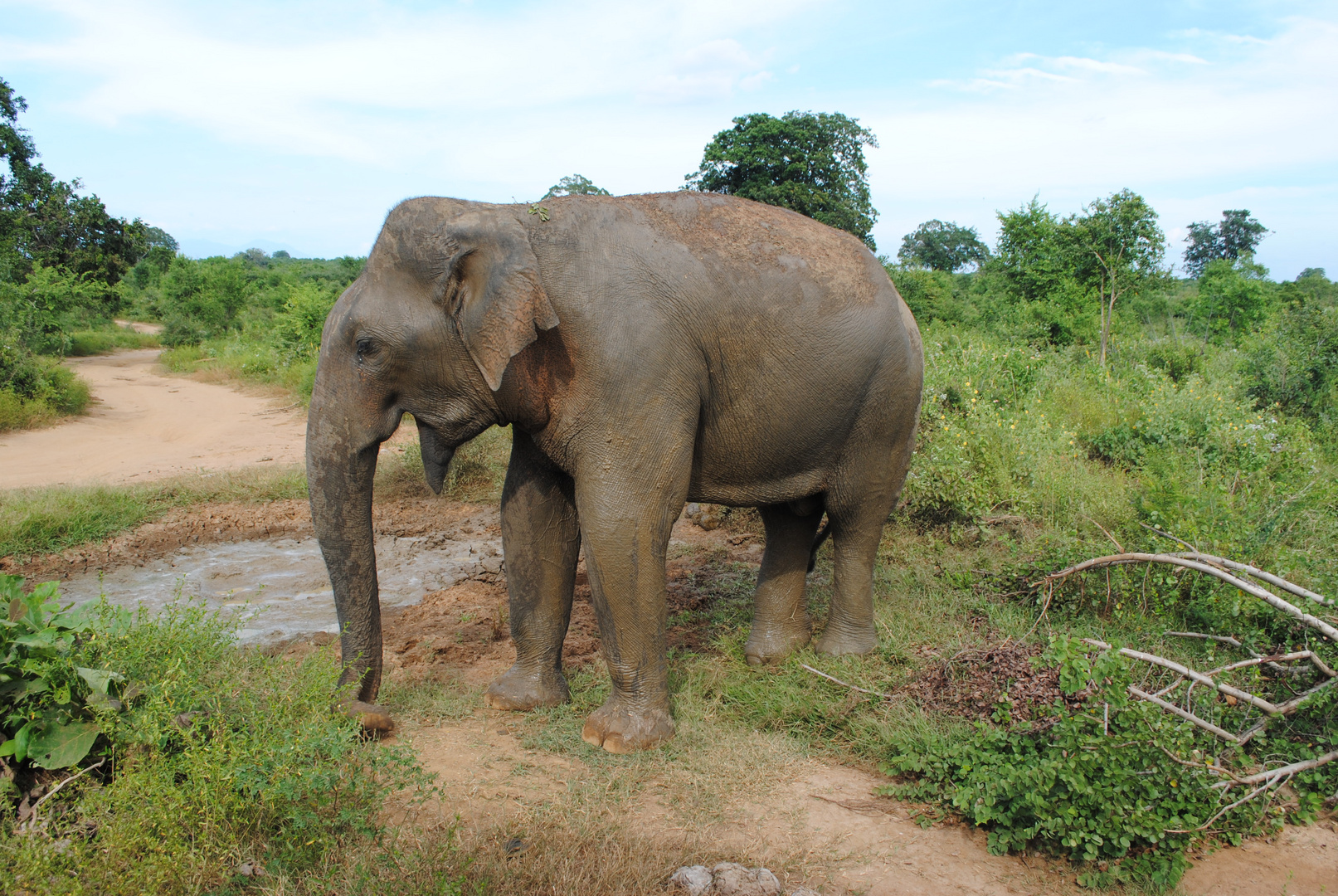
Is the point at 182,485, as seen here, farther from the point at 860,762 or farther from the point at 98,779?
the point at 860,762

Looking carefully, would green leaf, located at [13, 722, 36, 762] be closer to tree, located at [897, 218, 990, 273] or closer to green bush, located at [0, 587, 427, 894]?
green bush, located at [0, 587, 427, 894]

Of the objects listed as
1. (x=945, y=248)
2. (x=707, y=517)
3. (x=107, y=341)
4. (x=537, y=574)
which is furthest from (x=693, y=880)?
(x=945, y=248)

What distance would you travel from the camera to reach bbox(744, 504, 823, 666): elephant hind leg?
512 cm

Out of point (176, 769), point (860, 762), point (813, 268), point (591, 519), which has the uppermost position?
point (813, 268)

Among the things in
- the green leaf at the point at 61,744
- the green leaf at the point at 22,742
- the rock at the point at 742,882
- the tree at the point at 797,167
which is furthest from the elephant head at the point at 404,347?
the tree at the point at 797,167

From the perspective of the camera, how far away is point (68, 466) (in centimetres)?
1095

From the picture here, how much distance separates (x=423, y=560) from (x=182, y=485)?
3650 mm

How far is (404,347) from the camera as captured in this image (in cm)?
366

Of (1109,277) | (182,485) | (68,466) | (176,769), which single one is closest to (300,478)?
(182,485)

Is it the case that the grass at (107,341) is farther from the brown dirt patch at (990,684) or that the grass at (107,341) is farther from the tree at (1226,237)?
the tree at (1226,237)

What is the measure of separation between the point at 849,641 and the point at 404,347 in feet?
9.73

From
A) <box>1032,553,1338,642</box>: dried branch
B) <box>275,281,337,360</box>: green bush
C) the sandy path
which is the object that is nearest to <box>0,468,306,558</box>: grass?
the sandy path

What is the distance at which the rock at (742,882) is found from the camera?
293 cm

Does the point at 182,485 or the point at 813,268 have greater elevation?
the point at 813,268
